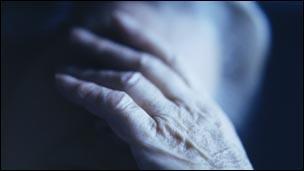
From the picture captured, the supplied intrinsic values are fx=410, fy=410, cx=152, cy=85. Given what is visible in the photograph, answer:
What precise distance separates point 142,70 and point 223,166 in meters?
0.29

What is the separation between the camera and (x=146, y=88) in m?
0.82

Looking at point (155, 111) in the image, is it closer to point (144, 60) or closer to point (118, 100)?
point (118, 100)

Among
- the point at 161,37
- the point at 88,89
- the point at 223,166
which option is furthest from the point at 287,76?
the point at 88,89

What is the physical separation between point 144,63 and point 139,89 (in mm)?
139

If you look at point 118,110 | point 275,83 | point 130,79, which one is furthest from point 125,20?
point 275,83

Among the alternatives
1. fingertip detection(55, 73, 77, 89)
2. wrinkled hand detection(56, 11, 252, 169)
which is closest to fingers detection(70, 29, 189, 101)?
wrinkled hand detection(56, 11, 252, 169)

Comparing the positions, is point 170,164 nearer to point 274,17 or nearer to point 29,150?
point 29,150

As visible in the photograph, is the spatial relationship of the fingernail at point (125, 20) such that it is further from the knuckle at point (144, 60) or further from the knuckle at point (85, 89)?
the knuckle at point (85, 89)

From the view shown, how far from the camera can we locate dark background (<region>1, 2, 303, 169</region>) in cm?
107

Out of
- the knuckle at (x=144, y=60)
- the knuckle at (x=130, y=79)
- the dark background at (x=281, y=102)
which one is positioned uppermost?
the knuckle at (x=144, y=60)

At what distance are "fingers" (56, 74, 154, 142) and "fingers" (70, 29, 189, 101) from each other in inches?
5.7

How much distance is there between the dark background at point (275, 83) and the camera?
1.07m

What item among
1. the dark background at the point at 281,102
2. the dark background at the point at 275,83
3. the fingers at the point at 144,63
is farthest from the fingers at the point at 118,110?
the dark background at the point at 281,102

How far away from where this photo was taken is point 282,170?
3.60ft
